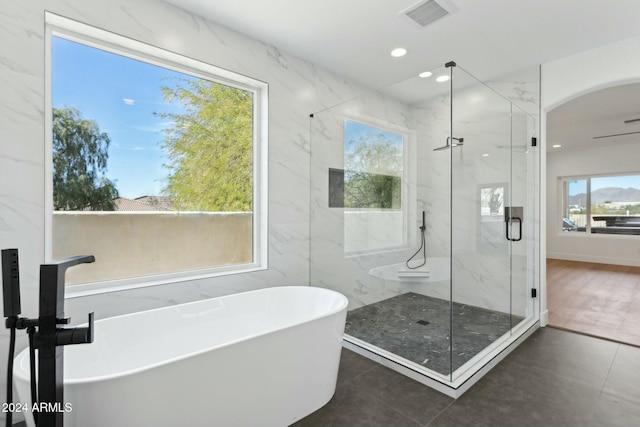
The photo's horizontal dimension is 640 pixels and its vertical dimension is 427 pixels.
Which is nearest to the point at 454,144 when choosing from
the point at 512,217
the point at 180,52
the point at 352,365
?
the point at 512,217

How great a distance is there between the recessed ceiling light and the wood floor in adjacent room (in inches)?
124

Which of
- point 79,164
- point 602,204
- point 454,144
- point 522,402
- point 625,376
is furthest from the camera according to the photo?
point 602,204

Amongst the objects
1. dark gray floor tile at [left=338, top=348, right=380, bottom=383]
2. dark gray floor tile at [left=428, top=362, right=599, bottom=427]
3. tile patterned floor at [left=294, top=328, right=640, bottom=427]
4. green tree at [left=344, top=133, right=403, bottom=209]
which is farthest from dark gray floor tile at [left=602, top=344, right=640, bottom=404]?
green tree at [left=344, top=133, right=403, bottom=209]

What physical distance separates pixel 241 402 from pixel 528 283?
308 cm

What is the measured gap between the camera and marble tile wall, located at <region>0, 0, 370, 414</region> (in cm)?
181

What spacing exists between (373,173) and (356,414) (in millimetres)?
2099

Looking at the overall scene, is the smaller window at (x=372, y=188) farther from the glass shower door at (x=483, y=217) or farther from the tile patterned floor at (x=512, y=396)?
the tile patterned floor at (x=512, y=396)

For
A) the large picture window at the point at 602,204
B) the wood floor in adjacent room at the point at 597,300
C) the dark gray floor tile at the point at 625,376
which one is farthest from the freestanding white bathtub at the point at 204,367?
the large picture window at the point at 602,204

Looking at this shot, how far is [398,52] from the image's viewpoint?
9.80ft

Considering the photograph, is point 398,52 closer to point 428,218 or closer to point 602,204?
point 428,218

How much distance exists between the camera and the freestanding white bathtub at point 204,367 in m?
1.31

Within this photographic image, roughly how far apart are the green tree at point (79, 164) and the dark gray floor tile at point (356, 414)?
78.7 inches

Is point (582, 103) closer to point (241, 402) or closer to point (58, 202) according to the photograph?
point (241, 402)

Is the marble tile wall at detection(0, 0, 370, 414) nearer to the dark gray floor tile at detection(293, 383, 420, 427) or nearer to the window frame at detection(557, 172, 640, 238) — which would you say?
the dark gray floor tile at detection(293, 383, 420, 427)
